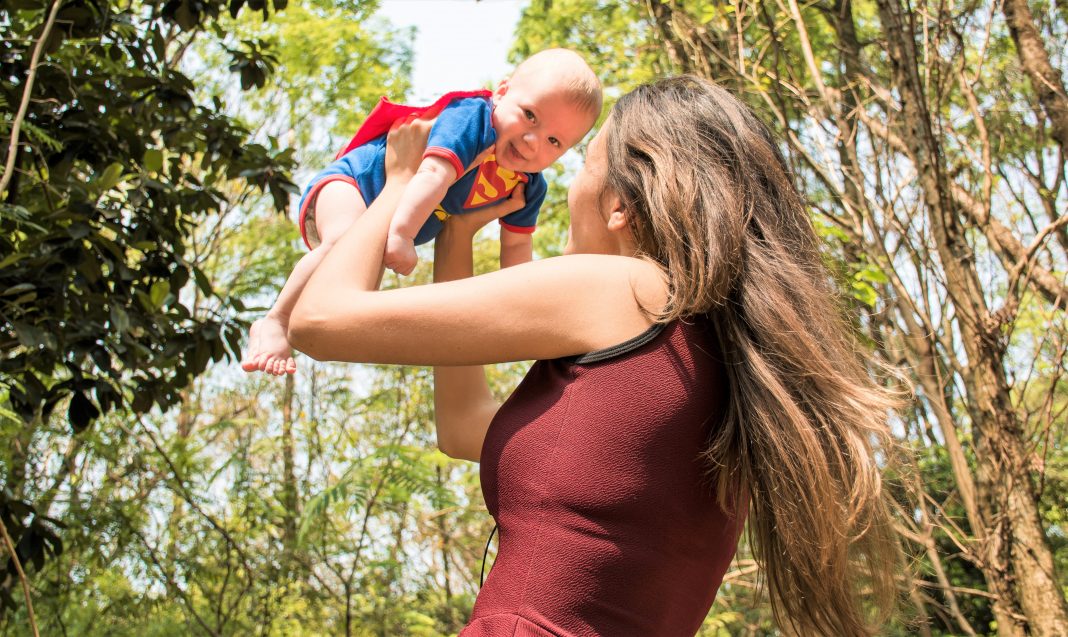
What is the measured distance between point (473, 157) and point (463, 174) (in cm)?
4

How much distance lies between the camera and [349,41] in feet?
28.0

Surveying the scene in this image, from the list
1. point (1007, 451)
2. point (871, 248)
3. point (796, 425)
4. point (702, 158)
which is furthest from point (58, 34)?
point (1007, 451)

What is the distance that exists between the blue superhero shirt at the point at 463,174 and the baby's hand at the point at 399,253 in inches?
8.1

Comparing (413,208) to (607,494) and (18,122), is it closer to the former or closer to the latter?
(607,494)

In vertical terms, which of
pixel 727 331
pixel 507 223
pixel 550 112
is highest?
pixel 550 112

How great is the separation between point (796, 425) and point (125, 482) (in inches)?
214

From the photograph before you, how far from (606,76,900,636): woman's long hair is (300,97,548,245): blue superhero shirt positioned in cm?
40

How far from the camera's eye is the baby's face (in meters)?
1.75

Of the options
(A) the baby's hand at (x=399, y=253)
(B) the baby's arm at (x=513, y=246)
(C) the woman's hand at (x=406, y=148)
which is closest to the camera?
(A) the baby's hand at (x=399, y=253)

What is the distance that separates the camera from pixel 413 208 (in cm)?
153

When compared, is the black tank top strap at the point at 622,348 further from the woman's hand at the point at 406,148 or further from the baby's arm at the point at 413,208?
the woman's hand at the point at 406,148

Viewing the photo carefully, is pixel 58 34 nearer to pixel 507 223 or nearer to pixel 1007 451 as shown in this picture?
pixel 507 223

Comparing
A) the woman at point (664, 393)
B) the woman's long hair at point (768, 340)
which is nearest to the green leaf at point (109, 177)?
the woman at point (664, 393)

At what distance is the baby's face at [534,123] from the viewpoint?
175 centimetres
